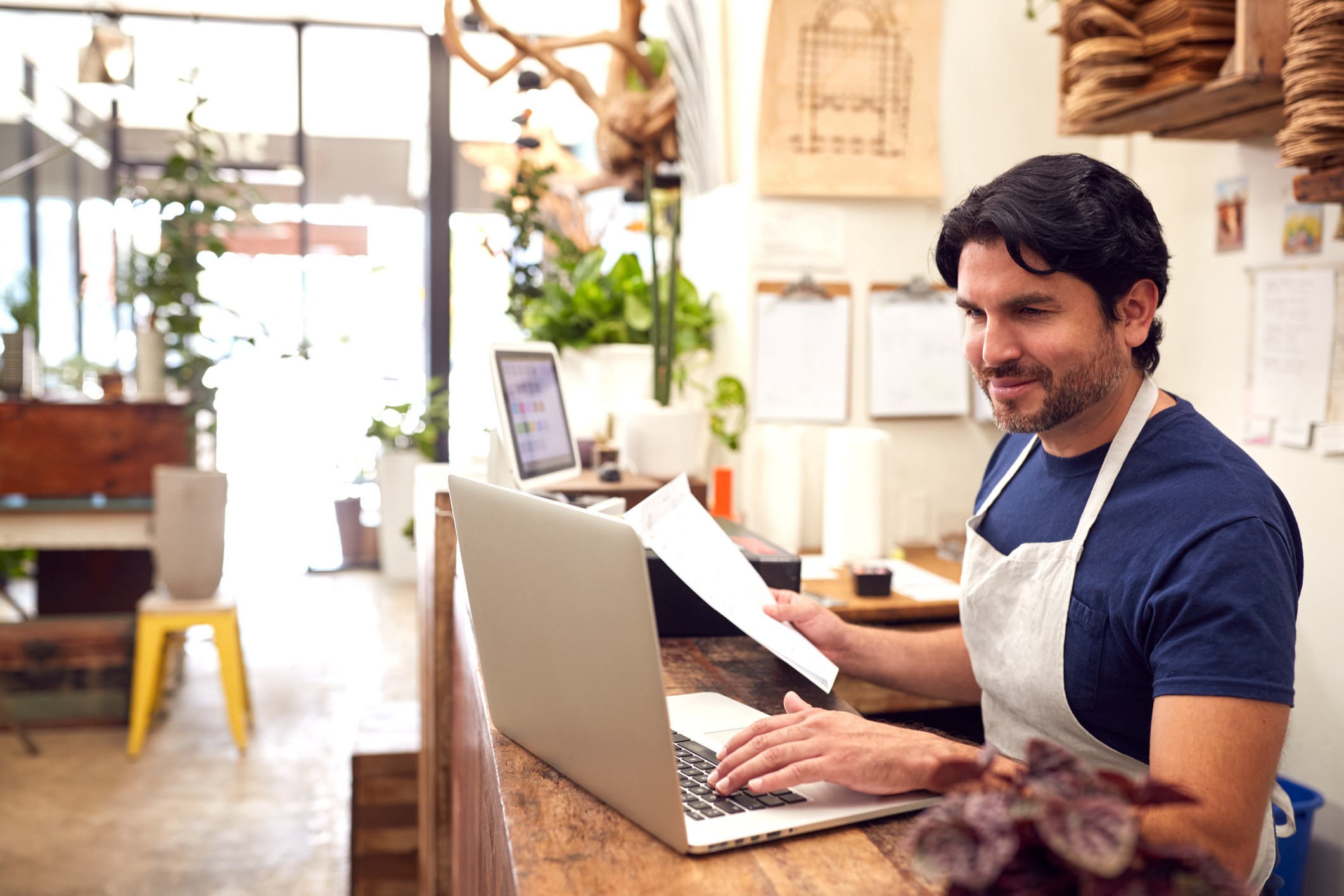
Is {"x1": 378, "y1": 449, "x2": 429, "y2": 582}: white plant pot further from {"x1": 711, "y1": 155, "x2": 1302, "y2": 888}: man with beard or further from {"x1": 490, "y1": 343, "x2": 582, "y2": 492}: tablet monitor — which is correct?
{"x1": 711, "y1": 155, "x2": 1302, "y2": 888}: man with beard

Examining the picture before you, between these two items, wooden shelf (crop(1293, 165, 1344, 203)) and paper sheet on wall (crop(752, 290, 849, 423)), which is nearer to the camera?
wooden shelf (crop(1293, 165, 1344, 203))

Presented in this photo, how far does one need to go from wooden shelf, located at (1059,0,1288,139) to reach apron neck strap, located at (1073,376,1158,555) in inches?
34.2

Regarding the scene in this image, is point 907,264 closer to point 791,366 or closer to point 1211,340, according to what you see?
point 791,366

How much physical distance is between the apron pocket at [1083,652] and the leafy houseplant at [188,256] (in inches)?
139

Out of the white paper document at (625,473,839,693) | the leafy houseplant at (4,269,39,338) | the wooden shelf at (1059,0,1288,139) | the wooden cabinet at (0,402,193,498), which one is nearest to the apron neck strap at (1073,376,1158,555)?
the white paper document at (625,473,839,693)

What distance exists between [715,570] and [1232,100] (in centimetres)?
144

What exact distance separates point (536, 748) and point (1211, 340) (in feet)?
6.79

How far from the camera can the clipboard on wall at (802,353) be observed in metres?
2.92

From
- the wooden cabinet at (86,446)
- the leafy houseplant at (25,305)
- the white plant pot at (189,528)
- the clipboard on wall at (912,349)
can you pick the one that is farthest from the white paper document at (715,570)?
the leafy houseplant at (25,305)

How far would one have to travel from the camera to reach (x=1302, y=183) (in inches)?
69.9

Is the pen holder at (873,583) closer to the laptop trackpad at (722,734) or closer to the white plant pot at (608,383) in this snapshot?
the white plant pot at (608,383)

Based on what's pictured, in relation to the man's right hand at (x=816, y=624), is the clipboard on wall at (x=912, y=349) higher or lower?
higher

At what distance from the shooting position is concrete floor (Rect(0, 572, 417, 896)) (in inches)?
115

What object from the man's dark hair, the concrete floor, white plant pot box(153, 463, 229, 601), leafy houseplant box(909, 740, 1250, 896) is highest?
the man's dark hair
